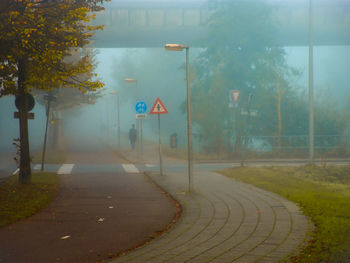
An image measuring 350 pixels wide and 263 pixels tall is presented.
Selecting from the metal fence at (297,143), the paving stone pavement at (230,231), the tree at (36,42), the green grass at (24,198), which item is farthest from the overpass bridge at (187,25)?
the paving stone pavement at (230,231)

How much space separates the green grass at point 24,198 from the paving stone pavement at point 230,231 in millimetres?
2873

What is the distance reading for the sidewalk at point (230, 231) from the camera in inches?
243

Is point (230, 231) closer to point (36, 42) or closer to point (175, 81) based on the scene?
point (36, 42)

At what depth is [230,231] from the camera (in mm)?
7676

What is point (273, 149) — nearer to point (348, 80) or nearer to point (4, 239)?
point (348, 80)

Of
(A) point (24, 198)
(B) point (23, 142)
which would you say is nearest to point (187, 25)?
(B) point (23, 142)

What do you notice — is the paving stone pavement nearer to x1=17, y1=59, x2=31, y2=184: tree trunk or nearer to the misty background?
x1=17, y1=59, x2=31, y2=184: tree trunk

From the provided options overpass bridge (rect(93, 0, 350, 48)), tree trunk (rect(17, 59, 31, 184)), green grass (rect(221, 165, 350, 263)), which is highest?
overpass bridge (rect(93, 0, 350, 48))

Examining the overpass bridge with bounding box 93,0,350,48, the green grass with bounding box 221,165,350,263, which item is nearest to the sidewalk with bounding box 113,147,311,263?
the green grass with bounding box 221,165,350,263

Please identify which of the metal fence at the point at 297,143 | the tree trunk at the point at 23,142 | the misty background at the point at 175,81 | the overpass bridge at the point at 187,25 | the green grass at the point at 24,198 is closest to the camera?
the green grass at the point at 24,198

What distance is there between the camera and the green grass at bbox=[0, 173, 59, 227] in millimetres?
9446

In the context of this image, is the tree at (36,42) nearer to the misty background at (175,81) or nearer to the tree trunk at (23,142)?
the tree trunk at (23,142)

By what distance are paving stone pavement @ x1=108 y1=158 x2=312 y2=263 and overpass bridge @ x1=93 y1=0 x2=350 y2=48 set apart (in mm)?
27855

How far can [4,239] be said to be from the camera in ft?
24.2
